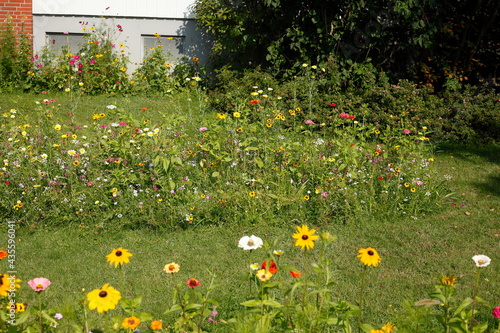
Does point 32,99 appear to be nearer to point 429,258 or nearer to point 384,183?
point 384,183

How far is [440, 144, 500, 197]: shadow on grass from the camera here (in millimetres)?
5523

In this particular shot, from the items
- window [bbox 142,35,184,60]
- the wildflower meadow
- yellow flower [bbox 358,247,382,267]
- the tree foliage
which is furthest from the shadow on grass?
window [bbox 142,35,184,60]

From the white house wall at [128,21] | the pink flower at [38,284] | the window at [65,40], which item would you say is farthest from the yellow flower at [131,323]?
the window at [65,40]

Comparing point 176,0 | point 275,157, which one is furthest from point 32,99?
point 275,157

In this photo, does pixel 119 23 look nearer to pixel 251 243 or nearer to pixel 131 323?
pixel 251 243

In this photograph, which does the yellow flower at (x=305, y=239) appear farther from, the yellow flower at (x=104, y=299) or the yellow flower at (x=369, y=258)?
the yellow flower at (x=104, y=299)

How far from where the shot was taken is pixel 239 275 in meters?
3.58

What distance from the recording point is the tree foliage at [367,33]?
7.97m

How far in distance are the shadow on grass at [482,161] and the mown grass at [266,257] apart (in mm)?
606

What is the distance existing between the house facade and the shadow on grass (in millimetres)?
5281

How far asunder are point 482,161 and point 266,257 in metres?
3.80

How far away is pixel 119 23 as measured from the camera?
32.7ft

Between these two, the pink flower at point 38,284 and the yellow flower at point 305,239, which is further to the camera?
the yellow flower at point 305,239

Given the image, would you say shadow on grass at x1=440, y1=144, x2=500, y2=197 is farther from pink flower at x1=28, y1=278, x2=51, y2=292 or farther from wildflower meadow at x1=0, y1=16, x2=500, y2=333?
pink flower at x1=28, y1=278, x2=51, y2=292
